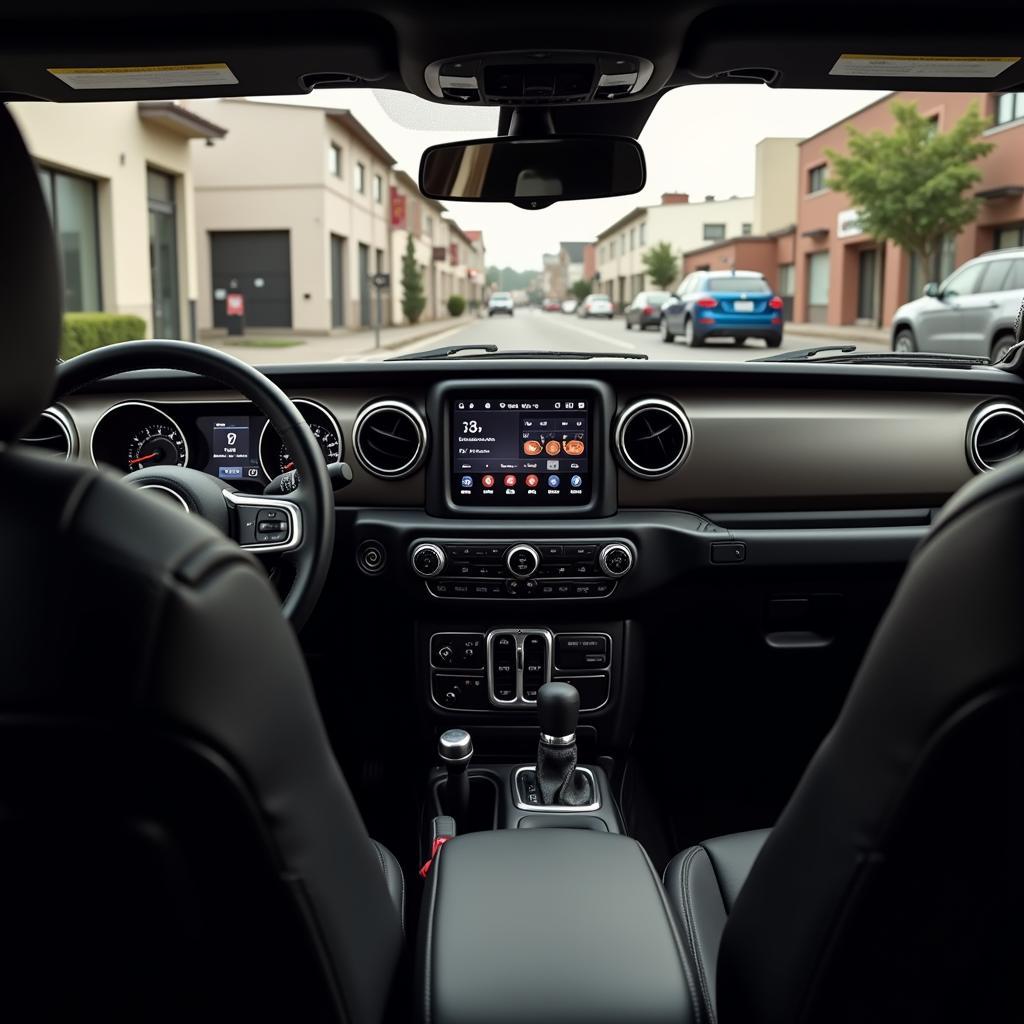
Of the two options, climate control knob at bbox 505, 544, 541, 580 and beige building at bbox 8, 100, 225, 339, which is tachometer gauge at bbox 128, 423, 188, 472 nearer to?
climate control knob at bbox 505, 544, 541, 580

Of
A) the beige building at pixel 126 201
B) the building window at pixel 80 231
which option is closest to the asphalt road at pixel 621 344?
the beige building at pixel 126 201

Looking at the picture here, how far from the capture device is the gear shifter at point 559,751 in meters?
2.73

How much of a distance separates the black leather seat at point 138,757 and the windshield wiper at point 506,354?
8.25 ft

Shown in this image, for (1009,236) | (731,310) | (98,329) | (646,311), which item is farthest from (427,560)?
(646,311)

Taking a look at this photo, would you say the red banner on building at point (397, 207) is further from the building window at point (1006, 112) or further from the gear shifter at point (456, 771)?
the gear shifter at point (456, 771)

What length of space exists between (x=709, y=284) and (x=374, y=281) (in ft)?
23.0

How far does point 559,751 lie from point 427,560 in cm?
68

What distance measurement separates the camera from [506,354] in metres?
3.52

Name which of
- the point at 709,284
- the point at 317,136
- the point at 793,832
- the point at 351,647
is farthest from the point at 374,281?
the point at 793,832

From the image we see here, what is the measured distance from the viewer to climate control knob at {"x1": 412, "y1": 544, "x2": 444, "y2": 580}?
10.3ft

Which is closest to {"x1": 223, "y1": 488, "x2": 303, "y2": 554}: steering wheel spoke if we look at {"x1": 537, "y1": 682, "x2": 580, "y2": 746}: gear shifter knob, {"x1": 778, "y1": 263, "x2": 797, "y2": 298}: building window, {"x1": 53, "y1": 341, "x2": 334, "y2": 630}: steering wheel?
{"x1": 53, "y1": 341, "x2": 334, "y2": 630}: steering wheel

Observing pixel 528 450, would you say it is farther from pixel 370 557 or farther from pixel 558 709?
pixel 558 709

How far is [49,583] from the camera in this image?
0.84m

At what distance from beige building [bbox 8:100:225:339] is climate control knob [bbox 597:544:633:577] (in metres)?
13.8
